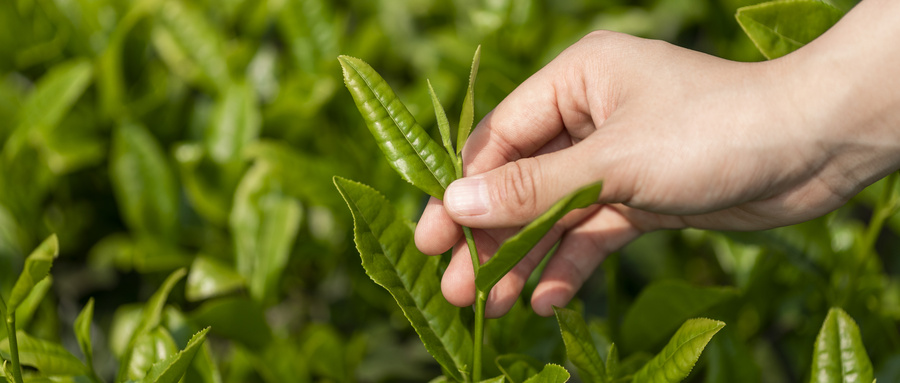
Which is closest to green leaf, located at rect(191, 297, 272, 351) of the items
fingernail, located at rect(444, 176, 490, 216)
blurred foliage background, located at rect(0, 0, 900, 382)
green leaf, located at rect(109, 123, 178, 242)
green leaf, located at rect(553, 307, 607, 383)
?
blurred foliage background, located at rect(0, 0, 900, 382)

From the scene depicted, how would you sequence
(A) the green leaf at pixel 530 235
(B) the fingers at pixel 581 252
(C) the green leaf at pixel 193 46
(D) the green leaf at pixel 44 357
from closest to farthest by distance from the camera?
1. (A) the green leaf at pixel 530 235
2. (D) the green leaf at pixel 44 357
3. (B) the fingers at pixel 581 252
4. (C) the green leaf at pixel 193 46

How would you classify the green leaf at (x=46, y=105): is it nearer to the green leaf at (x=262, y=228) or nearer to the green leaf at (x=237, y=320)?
the green leaf at (x=262, y=228)

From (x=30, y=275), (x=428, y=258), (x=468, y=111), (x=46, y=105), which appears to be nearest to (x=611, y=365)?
(x=428, y=258)

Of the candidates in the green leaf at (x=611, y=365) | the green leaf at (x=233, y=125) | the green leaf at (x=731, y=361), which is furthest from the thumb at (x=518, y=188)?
the green leaf at (x=233, y=125)

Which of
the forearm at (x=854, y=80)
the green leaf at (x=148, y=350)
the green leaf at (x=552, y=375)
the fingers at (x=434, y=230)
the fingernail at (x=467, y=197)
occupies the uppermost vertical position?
the forearm at (x=854, y=80)

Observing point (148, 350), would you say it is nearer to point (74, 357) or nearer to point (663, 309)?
point (74, 357)

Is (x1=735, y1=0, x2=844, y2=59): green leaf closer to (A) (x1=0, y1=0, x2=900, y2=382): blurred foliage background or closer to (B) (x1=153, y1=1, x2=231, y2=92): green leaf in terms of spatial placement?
(A) (x1=0, y1=0, x2=900, y2=382): blurred foliage background

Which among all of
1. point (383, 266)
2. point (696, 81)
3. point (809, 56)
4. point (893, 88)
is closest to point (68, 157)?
point (383, 266)
